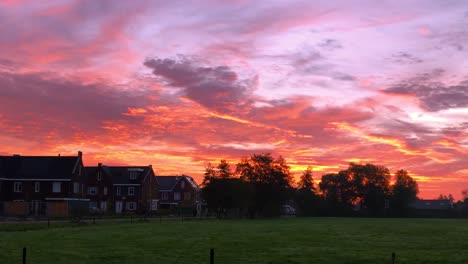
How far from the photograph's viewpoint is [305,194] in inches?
6772

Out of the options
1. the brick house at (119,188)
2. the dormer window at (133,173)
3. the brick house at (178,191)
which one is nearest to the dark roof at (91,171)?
the brick house at (119,188)

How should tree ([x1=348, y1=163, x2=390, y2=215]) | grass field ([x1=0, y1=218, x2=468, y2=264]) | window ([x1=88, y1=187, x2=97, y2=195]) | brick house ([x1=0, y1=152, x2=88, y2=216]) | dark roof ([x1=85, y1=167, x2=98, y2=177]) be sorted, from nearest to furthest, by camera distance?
grass field ([x1=0, y1=218, x2=468, y2=264]) → brick house ([x1=0, y1=152, x2=88, y2=216]) → window ([x1=88, y1=187, x2=97, y2=195]) → dark roof ([x1=85, y1=167, x2=98, y2=177]) → tree ([x1=348, y1=163, x2=390, y2=215])

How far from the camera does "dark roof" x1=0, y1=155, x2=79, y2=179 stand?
10725 centimetres

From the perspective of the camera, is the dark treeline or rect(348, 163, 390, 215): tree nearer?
the dark treeline

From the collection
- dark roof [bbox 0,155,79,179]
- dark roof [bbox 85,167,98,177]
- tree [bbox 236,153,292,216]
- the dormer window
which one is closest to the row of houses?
dark roof [bbox 0,155,79,179]

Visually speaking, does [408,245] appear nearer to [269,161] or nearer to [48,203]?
[48,203]

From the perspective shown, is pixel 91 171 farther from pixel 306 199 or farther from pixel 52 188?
pixel 306 199

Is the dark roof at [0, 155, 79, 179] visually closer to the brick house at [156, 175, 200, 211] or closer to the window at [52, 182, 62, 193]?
the window at [52, 182, 62, 193]

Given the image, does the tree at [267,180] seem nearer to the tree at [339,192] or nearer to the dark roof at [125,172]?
the dark roof at [125,172]

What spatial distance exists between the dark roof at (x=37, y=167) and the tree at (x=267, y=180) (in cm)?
3903

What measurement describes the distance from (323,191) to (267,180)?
5622cm

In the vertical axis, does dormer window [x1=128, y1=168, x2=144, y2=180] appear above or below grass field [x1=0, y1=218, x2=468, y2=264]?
above

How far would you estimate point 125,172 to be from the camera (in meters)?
132

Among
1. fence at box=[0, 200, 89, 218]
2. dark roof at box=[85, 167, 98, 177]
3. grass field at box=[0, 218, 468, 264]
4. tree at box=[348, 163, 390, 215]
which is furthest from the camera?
tree at box=[348, 163, 390, 215]
